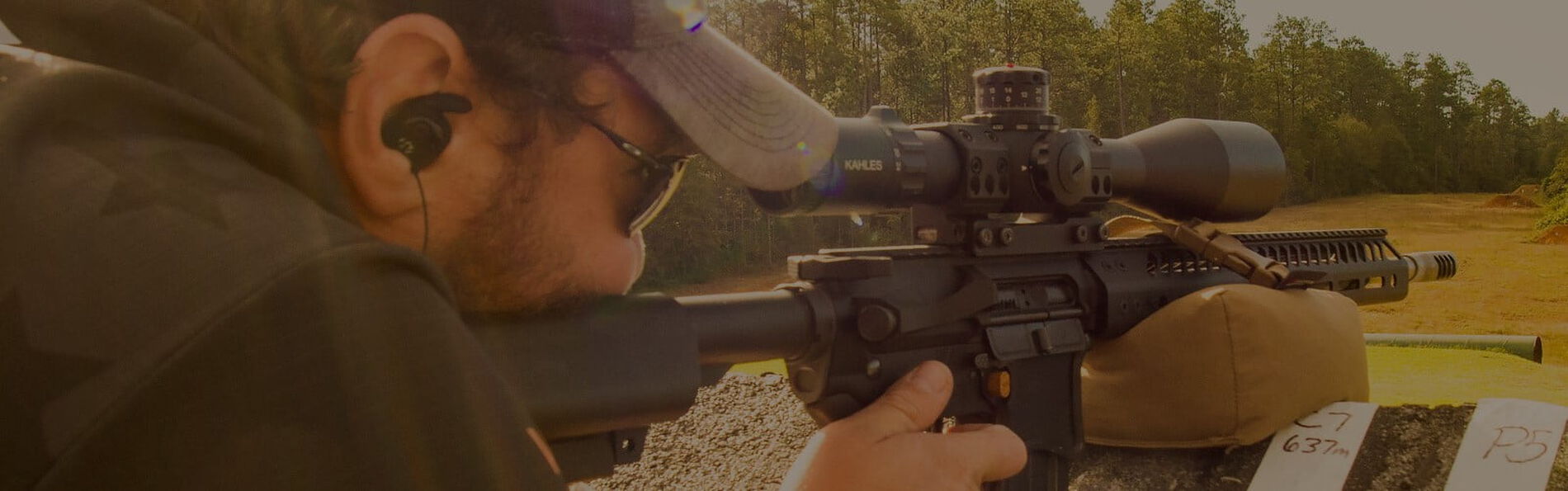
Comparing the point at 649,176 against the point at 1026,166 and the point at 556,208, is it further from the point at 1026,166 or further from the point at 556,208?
the point at 1026,166

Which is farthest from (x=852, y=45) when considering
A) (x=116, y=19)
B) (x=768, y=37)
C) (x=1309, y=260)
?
(x=116, y=19)


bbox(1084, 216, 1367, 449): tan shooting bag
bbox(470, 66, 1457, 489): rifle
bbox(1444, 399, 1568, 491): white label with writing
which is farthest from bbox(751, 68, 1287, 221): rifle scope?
bbox(1444, 399, 1568, 491): white label with writing

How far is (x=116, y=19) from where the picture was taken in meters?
1.02

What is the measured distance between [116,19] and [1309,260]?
405 cm

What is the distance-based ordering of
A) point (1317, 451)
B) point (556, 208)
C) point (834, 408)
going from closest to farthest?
point (556, 208)
point (834, 408)
point (1317, 451)

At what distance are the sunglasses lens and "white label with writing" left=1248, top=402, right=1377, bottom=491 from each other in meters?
2.70

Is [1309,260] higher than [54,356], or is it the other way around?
[54,356]

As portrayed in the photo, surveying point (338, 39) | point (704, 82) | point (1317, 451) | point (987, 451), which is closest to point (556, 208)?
point (704, 82)

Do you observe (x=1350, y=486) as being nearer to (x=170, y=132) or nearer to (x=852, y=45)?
(x=170, y=132)

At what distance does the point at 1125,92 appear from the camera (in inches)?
1156

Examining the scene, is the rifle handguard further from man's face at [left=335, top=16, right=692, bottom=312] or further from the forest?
the forest

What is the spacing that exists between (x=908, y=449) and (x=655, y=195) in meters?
0.94

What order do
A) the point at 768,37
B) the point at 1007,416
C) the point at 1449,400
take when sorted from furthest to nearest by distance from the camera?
the point at 768,37 < the point at 1449,400 < the point at 1007,416

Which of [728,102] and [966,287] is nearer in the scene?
[728,102]
